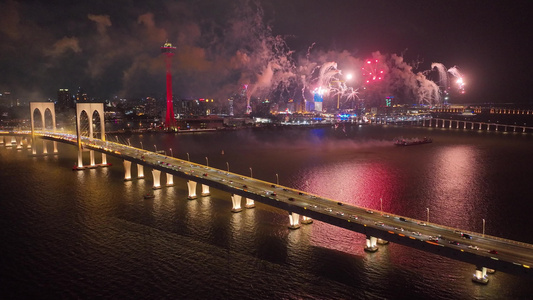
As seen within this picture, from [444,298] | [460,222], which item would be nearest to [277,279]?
[444,298]

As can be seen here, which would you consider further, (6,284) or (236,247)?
(236,247)

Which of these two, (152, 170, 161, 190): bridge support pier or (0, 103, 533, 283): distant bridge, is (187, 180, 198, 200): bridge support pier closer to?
(0, 103, 533, 283): distant bridge

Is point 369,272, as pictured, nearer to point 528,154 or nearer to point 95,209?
point 95,209

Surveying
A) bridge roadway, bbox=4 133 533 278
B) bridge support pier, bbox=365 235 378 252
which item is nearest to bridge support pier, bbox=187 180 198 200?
bridge roadway, bbox=4 133 533 278

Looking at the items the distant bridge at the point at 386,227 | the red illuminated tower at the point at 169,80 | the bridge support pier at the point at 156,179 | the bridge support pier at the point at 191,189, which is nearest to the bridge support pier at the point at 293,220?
the distant bridge at the point at 386,227

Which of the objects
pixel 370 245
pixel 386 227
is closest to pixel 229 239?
pixel 370 245

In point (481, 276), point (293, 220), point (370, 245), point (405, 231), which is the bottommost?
point (481, 276)

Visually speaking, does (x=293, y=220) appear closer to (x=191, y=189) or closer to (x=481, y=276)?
(x=481, y=276)

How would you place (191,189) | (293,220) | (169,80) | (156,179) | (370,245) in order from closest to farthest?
(370,245)
(293,220)
(191,189)
(156,179)
(169,80)
